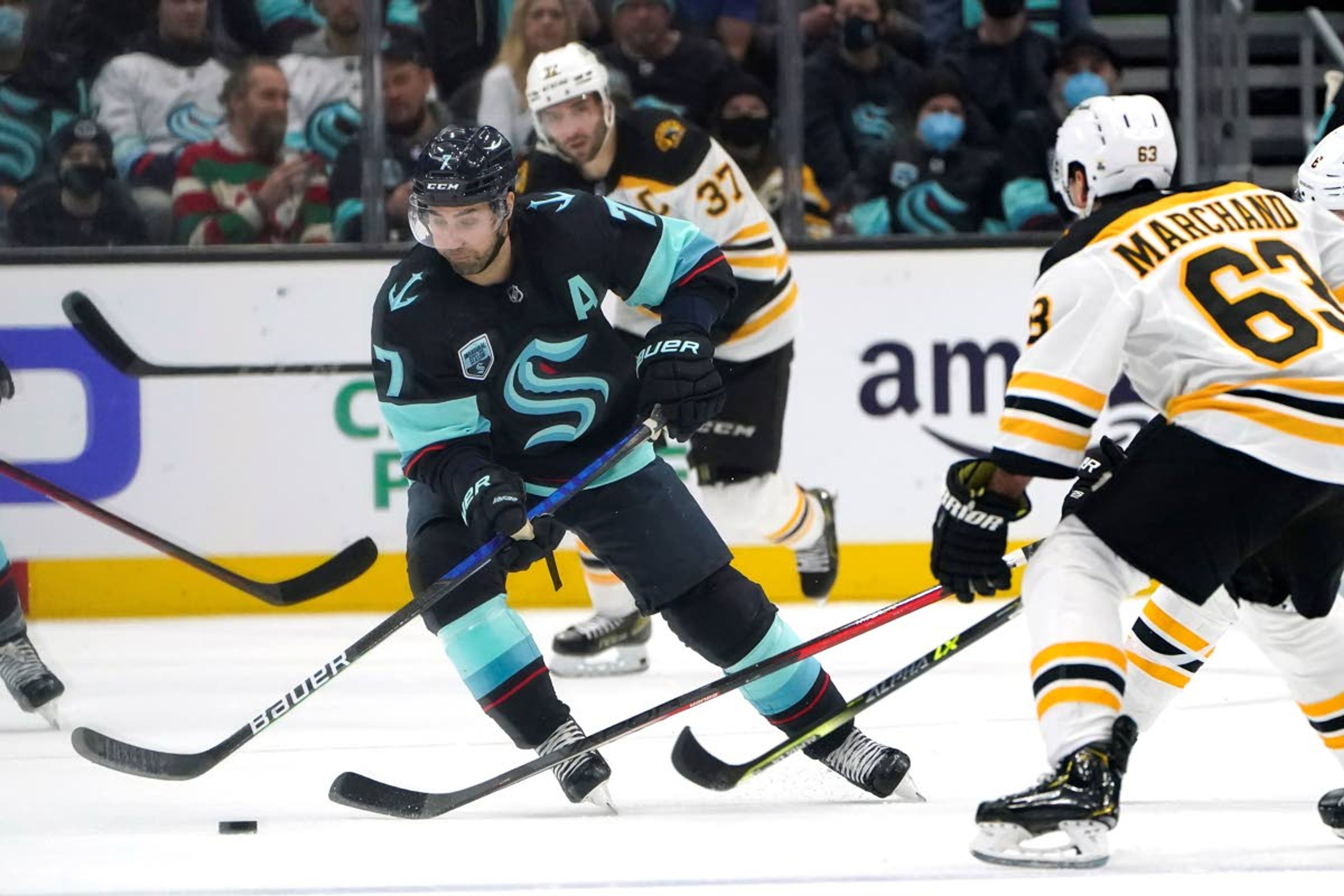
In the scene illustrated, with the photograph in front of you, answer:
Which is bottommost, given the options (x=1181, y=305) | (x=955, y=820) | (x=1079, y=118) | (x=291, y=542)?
(x=291, y=542)

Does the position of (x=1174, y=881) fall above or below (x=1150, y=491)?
below

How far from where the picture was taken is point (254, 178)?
550cm

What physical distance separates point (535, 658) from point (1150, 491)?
961mm

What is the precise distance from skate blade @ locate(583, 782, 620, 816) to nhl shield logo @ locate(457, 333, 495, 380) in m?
0.59

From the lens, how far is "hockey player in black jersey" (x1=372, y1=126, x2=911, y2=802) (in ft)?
9.59

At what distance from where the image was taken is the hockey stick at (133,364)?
5277mm

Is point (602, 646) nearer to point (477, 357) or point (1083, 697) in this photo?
point (477, 357)

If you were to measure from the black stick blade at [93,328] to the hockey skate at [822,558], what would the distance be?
5.80 ft

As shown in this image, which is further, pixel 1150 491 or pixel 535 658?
pixel 535 658

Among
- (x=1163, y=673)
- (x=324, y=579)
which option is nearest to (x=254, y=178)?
(x=324, y=579)

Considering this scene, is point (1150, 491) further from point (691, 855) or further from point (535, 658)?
point (535, 658)

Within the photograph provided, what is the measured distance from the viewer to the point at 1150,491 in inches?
95.5

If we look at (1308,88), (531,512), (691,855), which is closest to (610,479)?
(531,512)

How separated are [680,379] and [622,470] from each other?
0.55 feet
